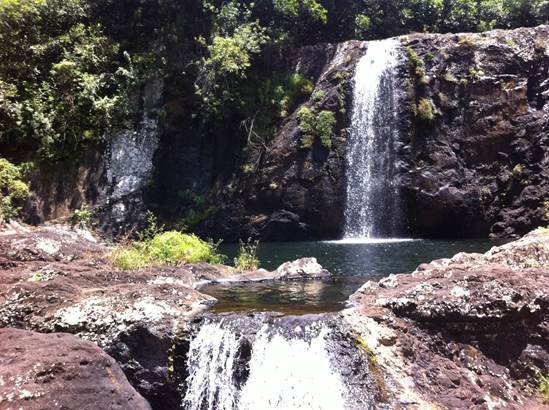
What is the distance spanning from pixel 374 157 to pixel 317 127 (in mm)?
2694

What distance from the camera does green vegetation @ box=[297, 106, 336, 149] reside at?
20828 millimetres

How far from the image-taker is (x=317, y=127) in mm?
20828

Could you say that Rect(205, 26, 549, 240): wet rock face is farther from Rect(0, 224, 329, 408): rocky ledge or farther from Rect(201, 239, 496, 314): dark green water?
Rect(0, 224, 329, 408): rocky ledge

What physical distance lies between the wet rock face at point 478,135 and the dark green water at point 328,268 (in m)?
2.27

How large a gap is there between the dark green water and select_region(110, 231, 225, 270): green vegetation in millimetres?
1826

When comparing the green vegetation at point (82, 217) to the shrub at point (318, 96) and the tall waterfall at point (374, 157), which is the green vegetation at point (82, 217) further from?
the shrub at point (318, 96)

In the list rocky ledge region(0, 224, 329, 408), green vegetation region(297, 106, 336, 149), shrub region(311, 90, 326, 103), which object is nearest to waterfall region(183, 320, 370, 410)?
rocky ledge region(0, 224, 329, 408)

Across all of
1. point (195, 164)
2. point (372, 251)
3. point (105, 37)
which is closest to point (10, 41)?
point (105, 37)

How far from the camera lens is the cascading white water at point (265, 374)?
533 centimetres

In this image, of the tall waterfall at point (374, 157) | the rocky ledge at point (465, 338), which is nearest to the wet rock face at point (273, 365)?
the rocky ledge at point (465, 338)

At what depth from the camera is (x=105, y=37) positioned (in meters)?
19.7

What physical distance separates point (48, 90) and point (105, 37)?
359cm

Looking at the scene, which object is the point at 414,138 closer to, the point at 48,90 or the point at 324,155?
the point at 324,155

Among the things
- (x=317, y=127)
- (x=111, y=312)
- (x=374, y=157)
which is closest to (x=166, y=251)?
(x=111, y=312)
